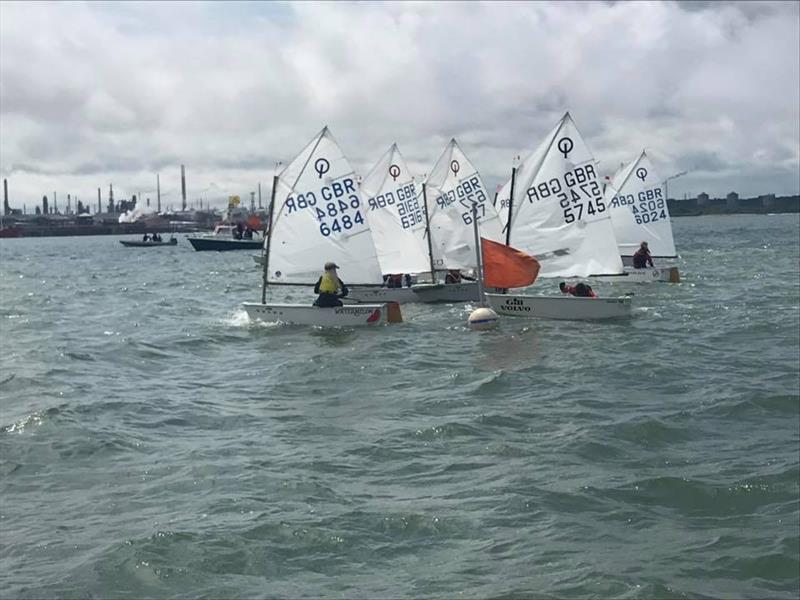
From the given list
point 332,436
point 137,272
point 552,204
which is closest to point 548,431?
point 332,436

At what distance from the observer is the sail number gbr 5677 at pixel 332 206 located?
24.5m

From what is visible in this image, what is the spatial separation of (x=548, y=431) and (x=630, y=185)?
102ft

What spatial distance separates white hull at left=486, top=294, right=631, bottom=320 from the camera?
23.5 m

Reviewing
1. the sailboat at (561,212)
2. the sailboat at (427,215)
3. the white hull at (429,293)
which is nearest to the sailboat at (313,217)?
the white hull at (429,293)

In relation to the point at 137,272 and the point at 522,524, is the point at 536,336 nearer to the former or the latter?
the point at 522,524

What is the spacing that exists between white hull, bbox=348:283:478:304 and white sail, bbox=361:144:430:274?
4.37 feet

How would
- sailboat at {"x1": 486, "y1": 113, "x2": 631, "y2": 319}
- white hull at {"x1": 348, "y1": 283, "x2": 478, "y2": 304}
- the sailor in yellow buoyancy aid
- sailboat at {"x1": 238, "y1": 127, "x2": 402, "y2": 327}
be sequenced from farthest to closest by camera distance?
white hull at {"x1": 348, "y1": 283, "x2": 478, "y2": 304} → sailboat at {"x1": 486, "y1": 113, "x2": 631, "y2": 319} → sailboat at {"x1": 238, "y1": 127, "x2": 402, "y2": 327} → the sailor in yellow buoyancy aid

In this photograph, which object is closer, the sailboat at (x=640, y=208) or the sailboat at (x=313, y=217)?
the sailboat at (x=313, y=217)

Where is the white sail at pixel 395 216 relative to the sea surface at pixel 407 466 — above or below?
above

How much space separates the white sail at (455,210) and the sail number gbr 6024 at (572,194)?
195 inches

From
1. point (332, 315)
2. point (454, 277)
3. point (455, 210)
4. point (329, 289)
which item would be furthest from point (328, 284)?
point (455, 210)

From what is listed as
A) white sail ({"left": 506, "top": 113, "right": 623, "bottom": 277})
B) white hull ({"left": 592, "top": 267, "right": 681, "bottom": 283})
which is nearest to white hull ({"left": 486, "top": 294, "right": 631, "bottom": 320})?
white sail ({"left": 506, "top": 113, "right": 623, "bottom": 277})

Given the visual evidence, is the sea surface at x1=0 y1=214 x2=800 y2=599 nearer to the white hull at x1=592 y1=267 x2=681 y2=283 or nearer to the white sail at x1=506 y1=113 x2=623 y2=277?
the white sail at x1=506 y1=113 x2=623 y2=277

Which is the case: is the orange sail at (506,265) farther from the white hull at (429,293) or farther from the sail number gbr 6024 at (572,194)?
the white hull at (429,293)
